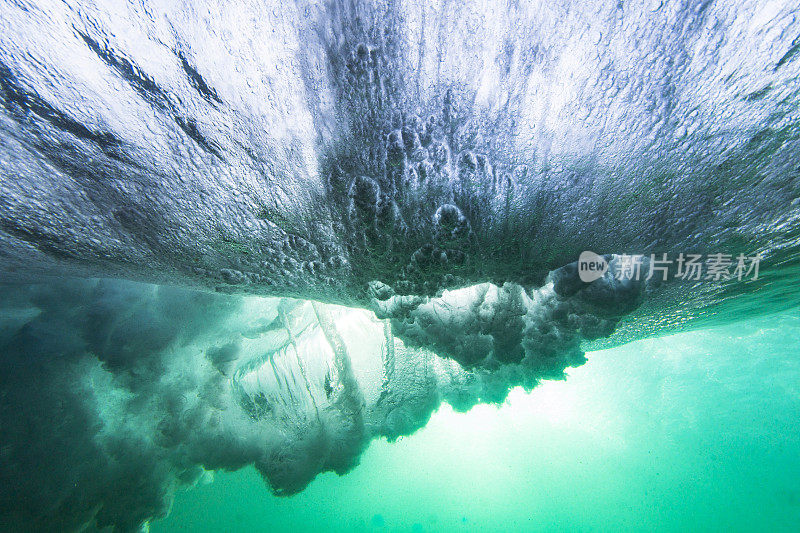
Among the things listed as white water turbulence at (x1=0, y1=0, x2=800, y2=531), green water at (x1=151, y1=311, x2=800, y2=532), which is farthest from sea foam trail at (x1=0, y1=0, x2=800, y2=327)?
green water at (x1=151, y1=311, x2=800, y2=532)

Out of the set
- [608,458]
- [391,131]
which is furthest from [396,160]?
[608,458]

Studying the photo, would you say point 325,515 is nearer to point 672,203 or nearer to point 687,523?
point 687,523

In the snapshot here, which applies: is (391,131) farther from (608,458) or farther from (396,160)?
(608,458)

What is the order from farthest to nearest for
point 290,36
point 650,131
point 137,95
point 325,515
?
point 325,515 → point 650,131 → point 137,95 → point 290,36

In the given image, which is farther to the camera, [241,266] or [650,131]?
[241,266]

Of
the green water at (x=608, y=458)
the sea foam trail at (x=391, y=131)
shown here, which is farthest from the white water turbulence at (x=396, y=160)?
the green water at (x=608, y=458)

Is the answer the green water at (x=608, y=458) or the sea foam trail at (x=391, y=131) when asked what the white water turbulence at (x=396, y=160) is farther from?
the green water at (x=608, y=458)

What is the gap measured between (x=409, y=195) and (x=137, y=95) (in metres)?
2.32

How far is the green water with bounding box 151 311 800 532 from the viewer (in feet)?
64.8

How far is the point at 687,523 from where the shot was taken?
158 feet

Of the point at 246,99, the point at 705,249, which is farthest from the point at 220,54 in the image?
the point at 705,249

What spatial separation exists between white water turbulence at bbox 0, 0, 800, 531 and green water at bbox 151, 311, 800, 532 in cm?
628

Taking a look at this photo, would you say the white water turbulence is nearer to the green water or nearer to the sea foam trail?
the sea foam trail

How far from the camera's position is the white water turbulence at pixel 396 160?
2.06 metres
